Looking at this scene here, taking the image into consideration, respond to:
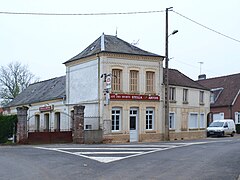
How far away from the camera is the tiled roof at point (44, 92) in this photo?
42.5 metres

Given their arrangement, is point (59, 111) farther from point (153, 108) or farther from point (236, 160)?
point (236, 160)

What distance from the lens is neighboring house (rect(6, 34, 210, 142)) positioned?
33.4 m

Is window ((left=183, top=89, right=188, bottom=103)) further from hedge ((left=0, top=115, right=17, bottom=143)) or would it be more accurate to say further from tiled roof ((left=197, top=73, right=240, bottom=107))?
hedge ((left=0, top=115, right=17, bottom=143))

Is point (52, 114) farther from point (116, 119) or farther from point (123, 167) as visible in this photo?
point (123, 167)

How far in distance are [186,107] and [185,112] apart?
50cm

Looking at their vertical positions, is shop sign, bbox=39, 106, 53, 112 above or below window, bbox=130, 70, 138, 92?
below

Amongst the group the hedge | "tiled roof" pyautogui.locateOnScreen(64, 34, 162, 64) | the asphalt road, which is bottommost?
the asphalt road

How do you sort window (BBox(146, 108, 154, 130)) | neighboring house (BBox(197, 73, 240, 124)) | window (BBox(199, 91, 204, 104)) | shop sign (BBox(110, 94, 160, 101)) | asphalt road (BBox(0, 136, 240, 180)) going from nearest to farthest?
asphalt road (BBox(0, 136, 240, 180)) < shop sign (BBox(110, 94, 160, 101)) < window (BBox(146, 108, 154, 130)) < window (BBox(199, 91, 204, 104)) < neighboring house (BBox(197, 73, 240, 124))

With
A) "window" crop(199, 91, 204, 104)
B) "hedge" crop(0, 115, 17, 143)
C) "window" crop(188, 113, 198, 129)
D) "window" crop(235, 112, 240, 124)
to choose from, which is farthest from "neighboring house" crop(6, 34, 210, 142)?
"window" crop(235, 112, 240, 124)

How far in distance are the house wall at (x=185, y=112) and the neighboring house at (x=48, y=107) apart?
9.66 m

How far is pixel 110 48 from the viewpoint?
3416cm

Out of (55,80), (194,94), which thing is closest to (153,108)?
(194,94)

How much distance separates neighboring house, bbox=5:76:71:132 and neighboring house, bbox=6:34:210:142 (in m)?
0.10

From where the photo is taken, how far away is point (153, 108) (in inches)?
1420
